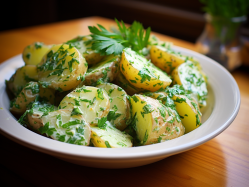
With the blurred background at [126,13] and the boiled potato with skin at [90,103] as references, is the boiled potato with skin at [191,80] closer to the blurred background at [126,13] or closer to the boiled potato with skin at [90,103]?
the boiled potato with skin at [90,103]

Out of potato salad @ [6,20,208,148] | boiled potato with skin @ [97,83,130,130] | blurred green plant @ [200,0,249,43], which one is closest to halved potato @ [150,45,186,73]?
potato salad @ [6,20,208,148]

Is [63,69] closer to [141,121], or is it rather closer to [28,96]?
[28,96]

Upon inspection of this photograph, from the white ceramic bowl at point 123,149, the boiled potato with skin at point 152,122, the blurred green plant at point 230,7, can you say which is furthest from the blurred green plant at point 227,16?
the boiled potato with skin at point 152,122

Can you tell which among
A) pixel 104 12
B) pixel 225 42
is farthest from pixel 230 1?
pixel 104 12

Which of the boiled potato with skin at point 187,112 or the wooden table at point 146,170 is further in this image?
the boiled potato with skin at point 187,112

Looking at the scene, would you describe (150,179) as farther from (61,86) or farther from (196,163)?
(61,86)

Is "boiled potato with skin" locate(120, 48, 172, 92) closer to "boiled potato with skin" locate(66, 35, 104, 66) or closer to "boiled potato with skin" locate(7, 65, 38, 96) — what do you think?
"boiled potato with skin" locate(66, 35, 104, 66)

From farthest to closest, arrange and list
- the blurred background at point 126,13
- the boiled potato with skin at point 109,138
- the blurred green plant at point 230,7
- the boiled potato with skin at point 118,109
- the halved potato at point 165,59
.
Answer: the blurred background at point 126,13 → the blurred green plant at point 230,7 → the halved potato at point 165,59 → the boiled potato with skin at point 118,109 → the boiled potato with skin at point 109,138
